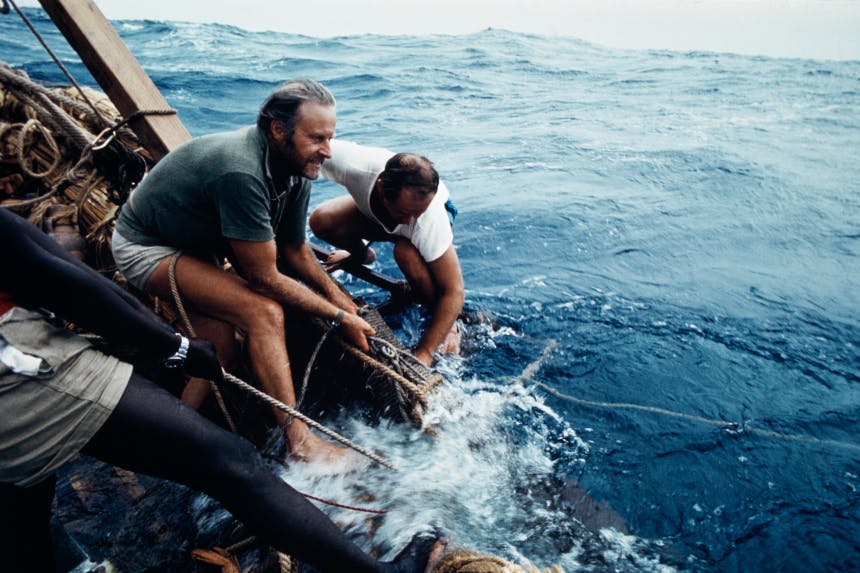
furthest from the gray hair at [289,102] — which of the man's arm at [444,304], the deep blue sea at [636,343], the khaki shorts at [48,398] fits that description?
the deep blue sea at [636,343]

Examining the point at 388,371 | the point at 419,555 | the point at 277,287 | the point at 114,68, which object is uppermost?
the point at 114,68

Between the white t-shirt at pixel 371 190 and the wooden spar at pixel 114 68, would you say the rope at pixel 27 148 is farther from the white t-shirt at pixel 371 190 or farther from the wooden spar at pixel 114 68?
the white t-shirt at pixel 371 190

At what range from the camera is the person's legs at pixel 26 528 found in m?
1.43

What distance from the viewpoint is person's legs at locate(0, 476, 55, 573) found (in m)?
1.43

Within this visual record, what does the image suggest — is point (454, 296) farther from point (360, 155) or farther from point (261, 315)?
point (261, 315)

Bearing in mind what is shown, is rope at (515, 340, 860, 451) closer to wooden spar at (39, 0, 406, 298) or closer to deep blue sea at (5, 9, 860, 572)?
deep blue sea at (5, 9, 860, 572)

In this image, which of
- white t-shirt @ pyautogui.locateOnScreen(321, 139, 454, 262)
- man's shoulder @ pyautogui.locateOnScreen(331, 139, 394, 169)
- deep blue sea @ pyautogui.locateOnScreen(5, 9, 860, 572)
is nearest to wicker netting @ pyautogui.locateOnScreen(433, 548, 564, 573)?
deep blue sea @ pyautogui.locateOnScreen(5, 9, 860, 572)

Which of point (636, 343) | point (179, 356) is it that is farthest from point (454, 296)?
point (179, 356)

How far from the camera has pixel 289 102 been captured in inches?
94.0

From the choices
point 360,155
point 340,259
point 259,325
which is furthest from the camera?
point 340,259

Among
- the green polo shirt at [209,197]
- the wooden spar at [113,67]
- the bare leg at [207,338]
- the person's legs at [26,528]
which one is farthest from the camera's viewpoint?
the wooden spar at [113,67]

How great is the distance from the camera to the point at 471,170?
10258 millimetres

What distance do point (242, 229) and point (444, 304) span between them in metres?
1.71

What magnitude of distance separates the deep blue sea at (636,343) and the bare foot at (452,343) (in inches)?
4.7
